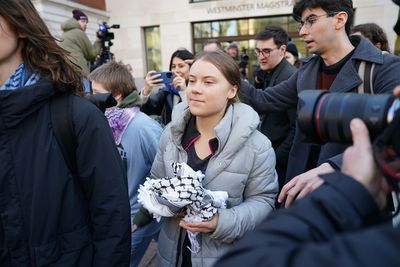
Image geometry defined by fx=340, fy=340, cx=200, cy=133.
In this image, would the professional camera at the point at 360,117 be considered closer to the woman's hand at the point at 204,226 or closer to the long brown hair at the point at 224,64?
the woman's hand at the point at 204,226

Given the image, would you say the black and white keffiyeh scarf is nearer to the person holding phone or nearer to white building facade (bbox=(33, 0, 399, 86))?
the person holding phone

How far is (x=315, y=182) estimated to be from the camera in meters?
1.24

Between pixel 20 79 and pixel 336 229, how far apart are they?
130 cm

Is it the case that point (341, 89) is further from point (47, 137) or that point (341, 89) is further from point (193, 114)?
point (47, 137)

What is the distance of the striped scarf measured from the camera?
4.57 feet

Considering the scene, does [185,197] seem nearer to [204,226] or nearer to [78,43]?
[204,226]

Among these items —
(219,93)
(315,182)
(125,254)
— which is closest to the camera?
(315,182)

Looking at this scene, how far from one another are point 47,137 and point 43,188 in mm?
204

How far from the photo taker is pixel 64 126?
4.52 ft

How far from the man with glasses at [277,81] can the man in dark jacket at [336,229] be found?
213 centimetres

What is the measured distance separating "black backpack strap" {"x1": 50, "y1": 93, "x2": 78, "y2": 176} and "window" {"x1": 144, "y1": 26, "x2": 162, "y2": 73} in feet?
48.0

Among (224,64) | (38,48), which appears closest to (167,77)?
(224,64)

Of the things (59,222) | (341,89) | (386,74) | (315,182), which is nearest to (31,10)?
(59,222)

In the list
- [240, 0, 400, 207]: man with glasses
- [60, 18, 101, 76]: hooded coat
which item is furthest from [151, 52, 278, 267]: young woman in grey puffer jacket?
[60, 18, 101, 76]: hooded coat
